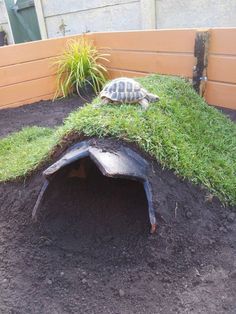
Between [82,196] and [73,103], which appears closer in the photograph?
[82,196]

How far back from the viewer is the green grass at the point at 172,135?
7.39 ft

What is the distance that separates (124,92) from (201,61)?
152 cm

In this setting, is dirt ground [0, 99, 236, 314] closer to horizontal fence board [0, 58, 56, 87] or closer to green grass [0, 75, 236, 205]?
green grass [0, 75, 236, 205]

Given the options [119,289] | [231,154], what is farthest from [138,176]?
[231,154]

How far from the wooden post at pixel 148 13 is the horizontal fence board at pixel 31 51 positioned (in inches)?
44.3

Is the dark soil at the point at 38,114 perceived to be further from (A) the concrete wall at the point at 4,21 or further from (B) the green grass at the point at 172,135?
(A) the concrete wall at the point at 4,21

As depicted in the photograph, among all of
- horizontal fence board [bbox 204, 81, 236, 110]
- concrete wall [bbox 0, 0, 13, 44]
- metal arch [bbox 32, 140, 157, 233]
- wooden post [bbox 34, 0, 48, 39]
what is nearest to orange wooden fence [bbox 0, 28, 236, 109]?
horizontal fence board [bbox 204, 81, 236, 110]

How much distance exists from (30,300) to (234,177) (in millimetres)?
1562

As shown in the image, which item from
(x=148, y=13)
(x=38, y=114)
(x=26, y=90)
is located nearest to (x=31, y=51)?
(x=26, y=90)

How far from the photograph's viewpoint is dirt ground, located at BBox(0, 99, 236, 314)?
1746 millimetres

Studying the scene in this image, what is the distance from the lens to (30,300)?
1768 mm

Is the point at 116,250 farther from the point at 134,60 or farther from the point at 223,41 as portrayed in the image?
the point at 134,60

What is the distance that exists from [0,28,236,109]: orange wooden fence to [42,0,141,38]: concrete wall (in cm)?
101

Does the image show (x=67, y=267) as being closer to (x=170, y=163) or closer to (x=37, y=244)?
(x=37, y=244)
